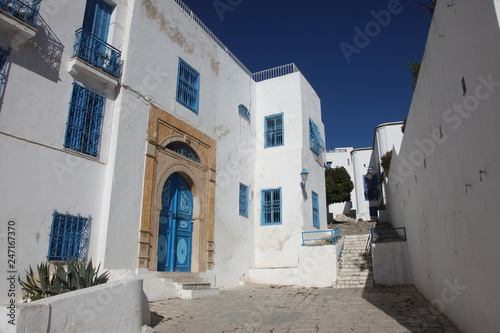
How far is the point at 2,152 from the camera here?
6.28 m

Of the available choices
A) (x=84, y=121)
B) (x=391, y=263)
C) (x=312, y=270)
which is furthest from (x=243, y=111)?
(x=391, y=263)

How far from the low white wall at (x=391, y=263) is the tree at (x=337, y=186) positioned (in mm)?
12848

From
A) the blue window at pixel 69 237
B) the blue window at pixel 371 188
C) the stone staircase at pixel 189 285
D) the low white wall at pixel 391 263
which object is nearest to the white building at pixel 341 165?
the blue window at pixel 371 188

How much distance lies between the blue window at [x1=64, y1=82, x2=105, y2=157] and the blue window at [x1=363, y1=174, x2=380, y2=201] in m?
20.4

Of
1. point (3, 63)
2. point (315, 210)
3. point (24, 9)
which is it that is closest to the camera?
point (3, 63)

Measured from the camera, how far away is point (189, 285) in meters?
9.05

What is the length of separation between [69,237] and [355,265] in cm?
856

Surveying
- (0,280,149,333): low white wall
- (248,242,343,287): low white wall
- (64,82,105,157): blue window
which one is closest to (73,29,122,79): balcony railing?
(64,82,105,157): blue window

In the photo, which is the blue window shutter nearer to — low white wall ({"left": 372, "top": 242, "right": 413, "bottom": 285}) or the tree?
low white wall ({"left": 372, "top": 242, "right": 413, "bottom": 285})

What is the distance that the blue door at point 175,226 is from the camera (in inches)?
376

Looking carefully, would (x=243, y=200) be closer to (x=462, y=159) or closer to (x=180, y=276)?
(x=180, y=276)

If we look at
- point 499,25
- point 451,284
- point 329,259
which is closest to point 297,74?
point 329,259

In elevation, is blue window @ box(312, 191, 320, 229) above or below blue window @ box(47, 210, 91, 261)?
above

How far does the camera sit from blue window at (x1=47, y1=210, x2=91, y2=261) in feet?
22.4
